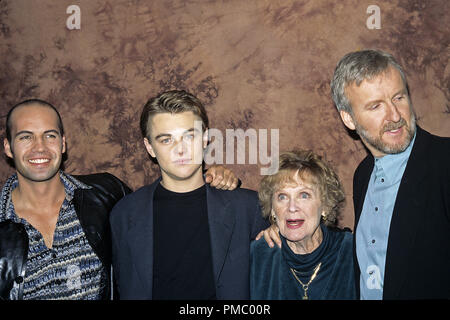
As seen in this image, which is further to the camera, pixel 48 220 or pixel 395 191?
pixel 48 220

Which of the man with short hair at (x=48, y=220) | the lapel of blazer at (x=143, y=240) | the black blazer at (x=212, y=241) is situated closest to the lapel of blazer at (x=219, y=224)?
the black blazer at (x=212, y=241)

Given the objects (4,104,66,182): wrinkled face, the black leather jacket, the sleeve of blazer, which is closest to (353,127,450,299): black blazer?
the sleeve of blazer

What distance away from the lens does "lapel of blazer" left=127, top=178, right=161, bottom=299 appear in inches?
87.4

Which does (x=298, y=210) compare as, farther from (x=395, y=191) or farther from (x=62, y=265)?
(x=62, y=265)

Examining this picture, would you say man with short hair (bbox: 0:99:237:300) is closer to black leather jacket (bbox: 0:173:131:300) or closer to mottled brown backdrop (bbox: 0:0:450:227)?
black leather jacket (bbox: 0:173:131:300)

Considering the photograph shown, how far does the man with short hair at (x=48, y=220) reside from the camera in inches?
89.0

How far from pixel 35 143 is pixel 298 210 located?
168 cm

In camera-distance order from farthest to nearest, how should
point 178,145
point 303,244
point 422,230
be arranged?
point 303,244 → point 178,145 → point 422,230

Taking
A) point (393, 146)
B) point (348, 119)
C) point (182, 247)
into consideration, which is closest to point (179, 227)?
point (182, 247)

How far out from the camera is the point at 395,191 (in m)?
2.14

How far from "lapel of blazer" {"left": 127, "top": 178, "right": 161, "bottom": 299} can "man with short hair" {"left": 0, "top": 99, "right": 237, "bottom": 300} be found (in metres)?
0.26

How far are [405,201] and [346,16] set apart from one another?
5.37 feet
